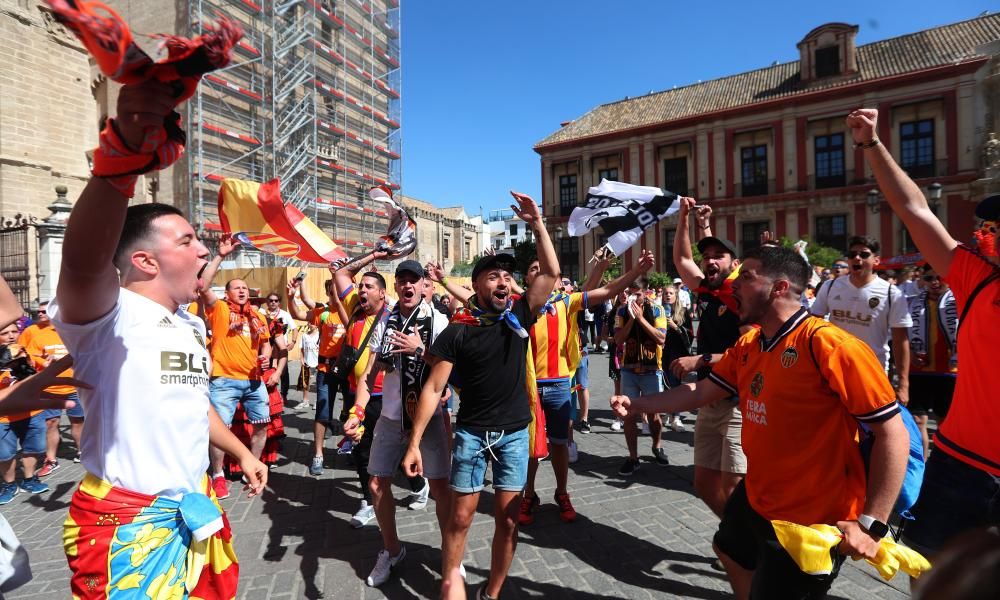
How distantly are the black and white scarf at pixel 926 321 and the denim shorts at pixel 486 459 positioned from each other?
4.79 meters

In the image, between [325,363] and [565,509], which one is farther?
[325,363]

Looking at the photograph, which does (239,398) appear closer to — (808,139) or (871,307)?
(871,307)

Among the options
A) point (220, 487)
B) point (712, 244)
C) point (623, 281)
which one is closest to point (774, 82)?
point (712, 244)

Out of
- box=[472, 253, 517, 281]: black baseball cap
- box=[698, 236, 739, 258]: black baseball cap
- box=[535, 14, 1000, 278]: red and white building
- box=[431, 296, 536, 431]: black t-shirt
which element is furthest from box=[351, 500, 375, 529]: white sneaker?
box=[535, 14, 1000, 278]: red and white building

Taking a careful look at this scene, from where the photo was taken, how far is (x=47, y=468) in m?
6.27

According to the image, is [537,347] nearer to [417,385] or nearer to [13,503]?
[417,385]

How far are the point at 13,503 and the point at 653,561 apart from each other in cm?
625

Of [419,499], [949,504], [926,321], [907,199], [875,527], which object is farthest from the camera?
[926,321]

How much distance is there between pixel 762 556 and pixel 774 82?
127 ft

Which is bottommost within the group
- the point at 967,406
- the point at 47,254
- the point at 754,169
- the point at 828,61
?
the point at 967,406

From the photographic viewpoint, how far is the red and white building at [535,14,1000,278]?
27.6 m

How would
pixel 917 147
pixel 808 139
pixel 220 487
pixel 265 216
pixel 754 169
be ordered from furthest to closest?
pixel 754 169 < pixel 808 139 < pixel 917 147 < pixel 265 216 < pixel 220 487

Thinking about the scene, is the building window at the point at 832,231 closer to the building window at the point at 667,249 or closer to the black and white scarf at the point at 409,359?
the building window at the point at 667,249

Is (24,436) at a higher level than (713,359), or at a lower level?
lower
